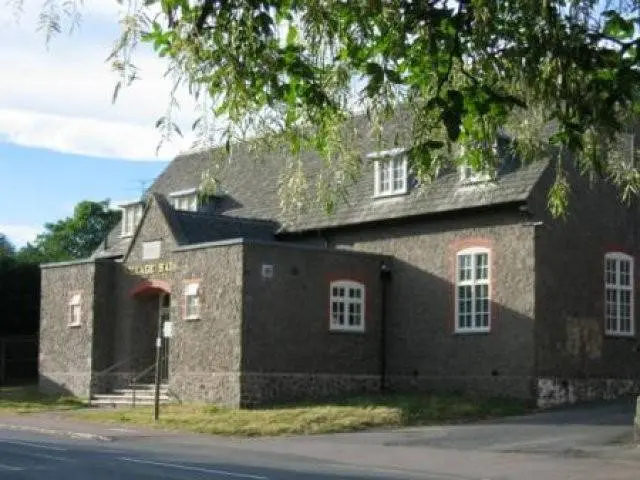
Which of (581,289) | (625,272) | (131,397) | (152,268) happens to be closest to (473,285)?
(581,289)

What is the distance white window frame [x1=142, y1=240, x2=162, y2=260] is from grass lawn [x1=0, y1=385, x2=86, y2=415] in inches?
209

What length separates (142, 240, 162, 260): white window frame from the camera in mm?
34969

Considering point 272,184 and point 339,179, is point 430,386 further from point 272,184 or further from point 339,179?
point 339,179

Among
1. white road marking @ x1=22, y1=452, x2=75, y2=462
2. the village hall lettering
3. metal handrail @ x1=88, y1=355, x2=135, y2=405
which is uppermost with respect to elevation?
the village hall lettering

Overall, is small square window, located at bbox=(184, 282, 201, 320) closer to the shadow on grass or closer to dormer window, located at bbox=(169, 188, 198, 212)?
the shadow on grass

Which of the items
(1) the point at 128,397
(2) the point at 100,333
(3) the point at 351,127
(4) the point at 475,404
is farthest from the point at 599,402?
(3) the point at 351,127

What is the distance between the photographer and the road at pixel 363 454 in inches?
653

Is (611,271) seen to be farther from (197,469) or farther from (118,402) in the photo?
(197,469)

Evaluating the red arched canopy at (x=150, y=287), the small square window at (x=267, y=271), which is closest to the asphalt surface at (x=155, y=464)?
the small square window at (x=267, y=271)

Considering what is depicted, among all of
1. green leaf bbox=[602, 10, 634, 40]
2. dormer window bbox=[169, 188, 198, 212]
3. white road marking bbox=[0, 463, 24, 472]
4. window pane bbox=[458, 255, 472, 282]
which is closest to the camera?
green leaf bbox=[602, 10, 634, 40]

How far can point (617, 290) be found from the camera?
31141 mm

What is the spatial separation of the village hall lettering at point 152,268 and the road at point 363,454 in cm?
828

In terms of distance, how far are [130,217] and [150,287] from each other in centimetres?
853

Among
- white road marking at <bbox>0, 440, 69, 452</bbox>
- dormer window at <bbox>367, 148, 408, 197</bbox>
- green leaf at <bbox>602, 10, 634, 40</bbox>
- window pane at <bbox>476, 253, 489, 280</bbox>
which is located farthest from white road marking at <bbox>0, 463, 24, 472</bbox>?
dormer window at <bbox>367, 148, 408, 197</bbox>
